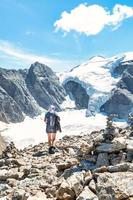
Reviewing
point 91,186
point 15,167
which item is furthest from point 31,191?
point 15,167

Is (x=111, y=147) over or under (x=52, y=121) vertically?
under

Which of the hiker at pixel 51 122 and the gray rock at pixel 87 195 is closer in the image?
the gray rock at pixel 87 195

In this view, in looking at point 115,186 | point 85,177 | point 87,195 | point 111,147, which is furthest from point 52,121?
point 115,186

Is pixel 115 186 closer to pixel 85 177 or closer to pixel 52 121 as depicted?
pixel 85 177

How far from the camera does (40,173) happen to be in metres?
17.0

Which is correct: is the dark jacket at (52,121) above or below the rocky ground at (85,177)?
above

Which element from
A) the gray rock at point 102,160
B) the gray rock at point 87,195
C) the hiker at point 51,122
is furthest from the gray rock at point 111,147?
the hiker at point 51,122

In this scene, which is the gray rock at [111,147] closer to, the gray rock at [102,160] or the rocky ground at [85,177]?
the rocky ground at [85,177]

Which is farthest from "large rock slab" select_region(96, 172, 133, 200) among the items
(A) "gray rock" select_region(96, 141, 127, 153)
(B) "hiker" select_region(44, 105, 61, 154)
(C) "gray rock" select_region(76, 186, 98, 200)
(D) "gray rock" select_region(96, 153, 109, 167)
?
(B) "hiker" select_region(44, 105, 61, 154)

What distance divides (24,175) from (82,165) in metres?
2.98

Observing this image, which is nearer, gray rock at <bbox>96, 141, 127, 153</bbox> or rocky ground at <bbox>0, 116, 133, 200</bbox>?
rocky ground at <bbox>0, 116, 133, 200</bbox>

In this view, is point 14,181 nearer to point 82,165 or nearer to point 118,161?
point 82,165

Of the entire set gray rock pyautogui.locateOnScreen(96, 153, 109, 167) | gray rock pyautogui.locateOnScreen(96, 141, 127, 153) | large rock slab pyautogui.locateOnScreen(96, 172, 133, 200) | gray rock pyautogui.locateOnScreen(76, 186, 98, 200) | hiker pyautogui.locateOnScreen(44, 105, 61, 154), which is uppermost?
hiker pyautogui.locateOnScreen(44, 105, 61, 154)

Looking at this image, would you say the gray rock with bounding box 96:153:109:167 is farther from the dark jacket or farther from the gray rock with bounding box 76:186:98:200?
the dark jacket
